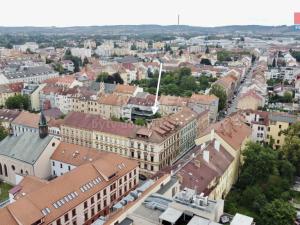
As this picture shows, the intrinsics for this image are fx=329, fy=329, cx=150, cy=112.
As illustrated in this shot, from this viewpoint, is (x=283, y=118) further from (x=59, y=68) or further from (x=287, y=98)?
(x=59, y=68)

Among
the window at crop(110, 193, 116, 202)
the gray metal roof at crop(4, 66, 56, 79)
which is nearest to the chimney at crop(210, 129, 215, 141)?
the window at crop(110, 193, 116, 202)

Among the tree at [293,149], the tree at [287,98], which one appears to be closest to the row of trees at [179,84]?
the tree at [287,98]

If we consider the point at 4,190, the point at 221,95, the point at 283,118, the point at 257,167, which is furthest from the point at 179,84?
the point at 4,190

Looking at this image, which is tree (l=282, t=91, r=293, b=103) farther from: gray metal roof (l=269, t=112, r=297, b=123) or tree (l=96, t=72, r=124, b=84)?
tree (l=96, t=72, r=124, b=84)

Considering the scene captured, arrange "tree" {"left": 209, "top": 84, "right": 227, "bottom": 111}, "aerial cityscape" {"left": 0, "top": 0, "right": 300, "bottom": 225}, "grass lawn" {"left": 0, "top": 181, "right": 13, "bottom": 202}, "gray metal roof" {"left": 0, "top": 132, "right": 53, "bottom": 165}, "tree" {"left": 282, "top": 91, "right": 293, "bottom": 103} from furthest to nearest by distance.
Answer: "tree" {"left": 282, "top": 91, "right": 293, "bottom": 103}, "tree" {"left": 209, "top": 84, "right": 227, "bottom": 111}, "gray metal roof" {"left": 0, "top": 132, "right": 53, "bottom": 165}, "grass lawn" {"left": 0, "top": 181, "right": 13, "bottom": 202}, "aerial cityscape" {"left": 0, "top": 0, "right": 300, "bottom": 225}

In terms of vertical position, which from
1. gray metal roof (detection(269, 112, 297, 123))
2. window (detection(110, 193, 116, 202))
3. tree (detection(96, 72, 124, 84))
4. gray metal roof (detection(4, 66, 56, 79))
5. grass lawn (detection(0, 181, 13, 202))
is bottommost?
grass lawn (detection(0, 181, 13, 202))
